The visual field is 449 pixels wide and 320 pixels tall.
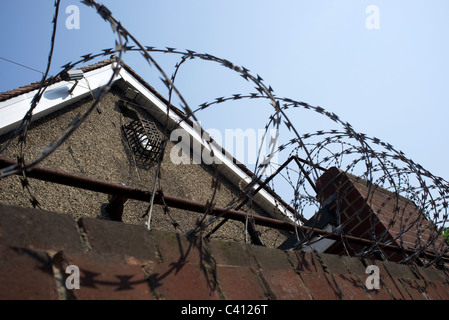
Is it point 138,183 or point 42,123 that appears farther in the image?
point 138,183

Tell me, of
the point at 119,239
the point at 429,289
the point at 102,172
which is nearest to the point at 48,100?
the point at 102,172

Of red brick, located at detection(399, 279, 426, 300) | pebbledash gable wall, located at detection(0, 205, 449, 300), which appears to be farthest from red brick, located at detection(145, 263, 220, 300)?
red brick, located at detection(399, 279, 426, 300)

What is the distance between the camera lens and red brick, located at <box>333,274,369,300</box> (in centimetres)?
193

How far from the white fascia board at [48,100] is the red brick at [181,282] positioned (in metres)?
3.01

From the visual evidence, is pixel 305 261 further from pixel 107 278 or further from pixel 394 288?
pixel 107 278

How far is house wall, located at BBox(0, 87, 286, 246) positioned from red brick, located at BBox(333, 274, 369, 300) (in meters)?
3.04

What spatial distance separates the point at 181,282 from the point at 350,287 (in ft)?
3.63

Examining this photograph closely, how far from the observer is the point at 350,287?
2002mm

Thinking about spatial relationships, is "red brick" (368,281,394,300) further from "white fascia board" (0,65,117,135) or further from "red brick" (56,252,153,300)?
"white fascia board" (0,65,117,135)
